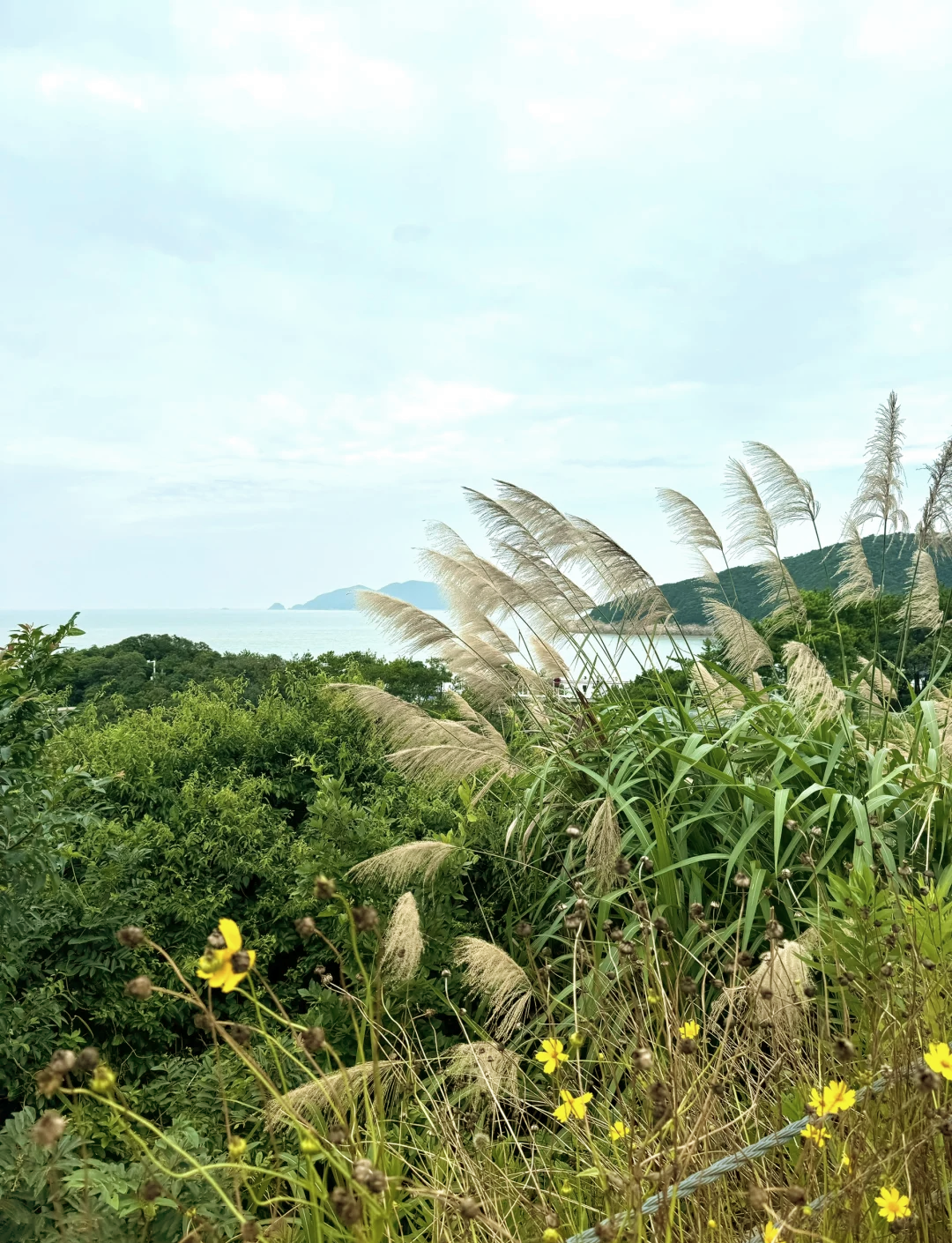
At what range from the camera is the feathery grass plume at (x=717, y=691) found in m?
4.50

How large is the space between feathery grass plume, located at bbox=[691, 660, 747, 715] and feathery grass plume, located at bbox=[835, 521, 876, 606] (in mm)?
1071

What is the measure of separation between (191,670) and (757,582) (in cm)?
669

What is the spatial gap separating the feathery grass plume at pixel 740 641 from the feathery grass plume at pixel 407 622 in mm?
1430

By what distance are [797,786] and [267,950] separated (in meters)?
2.32

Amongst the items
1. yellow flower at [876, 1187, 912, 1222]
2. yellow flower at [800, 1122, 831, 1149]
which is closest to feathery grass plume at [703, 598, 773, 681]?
yellow flower at [800, 1122, 831, 1149]

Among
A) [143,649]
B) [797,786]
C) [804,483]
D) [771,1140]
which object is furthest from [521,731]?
[143,649]

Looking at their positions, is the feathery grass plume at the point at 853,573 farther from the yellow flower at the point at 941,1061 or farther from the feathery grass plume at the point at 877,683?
the yellow flower at the point at 941,1061

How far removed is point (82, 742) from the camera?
4.81m

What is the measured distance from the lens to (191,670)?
9914 mm

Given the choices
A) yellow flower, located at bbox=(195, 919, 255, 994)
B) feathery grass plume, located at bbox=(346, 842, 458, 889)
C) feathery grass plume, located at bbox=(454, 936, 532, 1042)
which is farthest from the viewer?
feathery grass plume, located at bbox=(346, 842, 458, 889)

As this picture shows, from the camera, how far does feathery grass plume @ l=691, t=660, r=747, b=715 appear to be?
450cm

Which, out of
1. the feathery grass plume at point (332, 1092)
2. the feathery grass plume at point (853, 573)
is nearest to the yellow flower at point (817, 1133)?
the feathery grass plume at point (332, 1092)

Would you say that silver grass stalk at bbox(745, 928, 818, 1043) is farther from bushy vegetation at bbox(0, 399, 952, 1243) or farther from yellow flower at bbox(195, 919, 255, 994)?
yellow flower at bbox(195, 919, 255, 994)

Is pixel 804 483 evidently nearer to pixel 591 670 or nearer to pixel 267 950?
pixel 591 670
